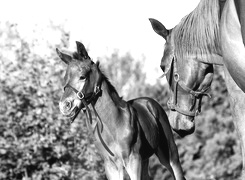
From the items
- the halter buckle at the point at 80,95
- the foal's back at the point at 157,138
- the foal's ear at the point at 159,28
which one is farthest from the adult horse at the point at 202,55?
the foal's back at the point at 157,138

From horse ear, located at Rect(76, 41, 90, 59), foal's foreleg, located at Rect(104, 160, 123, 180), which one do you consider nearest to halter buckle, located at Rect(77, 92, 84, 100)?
horse ear, located at Rect(76, 41, 90, 59)

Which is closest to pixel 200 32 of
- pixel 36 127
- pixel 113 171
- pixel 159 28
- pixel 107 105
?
pixel 159 28

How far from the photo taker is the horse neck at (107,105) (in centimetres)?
561

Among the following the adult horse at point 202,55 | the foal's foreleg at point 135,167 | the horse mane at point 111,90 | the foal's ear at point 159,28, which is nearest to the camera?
the adult horse at point 202,55

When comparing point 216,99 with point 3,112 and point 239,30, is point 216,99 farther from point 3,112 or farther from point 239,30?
point 239,30

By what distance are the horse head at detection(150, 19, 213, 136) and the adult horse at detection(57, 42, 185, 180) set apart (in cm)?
169

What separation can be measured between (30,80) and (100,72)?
387cm

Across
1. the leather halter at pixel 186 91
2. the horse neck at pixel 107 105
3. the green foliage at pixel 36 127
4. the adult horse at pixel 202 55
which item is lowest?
the green foliage at pixel 36 127

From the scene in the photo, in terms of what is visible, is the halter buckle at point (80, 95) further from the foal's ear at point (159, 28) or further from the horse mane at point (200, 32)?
the horse mane at point (200, 32)

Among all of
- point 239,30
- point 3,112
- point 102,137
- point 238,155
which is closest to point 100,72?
point 102,137

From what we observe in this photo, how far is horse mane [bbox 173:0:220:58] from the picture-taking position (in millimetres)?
3102

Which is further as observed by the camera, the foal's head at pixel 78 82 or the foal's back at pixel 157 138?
the foal's back at pixel 157 138

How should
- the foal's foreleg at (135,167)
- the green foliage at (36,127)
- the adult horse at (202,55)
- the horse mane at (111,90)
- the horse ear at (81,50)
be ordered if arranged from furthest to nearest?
1. the green foliage at (36,127)
2. the horse mane at (111,90)
3. the horse ear at (81,50)
4. the foal's foreleg at (135,167)
5. the adult horse at (202,55)

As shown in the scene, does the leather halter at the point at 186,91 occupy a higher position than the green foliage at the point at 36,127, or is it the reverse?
the leather halter at the point at 186,91
